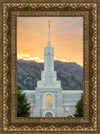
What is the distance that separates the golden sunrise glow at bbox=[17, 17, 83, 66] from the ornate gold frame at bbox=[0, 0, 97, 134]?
12 cm

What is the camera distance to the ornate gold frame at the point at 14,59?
4.17 meters

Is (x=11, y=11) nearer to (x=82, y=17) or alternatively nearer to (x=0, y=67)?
(x=0, y=67)

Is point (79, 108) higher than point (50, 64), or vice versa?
point (50, 64)

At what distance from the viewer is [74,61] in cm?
430

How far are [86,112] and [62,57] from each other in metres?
1.47

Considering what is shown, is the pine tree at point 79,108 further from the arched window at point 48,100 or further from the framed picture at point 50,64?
the arched window at point 48,100

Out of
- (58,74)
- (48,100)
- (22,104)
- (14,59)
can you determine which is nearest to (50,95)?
(48,100)

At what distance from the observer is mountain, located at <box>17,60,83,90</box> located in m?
4.28

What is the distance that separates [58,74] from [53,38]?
2.98 ft

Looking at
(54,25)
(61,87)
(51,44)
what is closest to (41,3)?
(54,25)

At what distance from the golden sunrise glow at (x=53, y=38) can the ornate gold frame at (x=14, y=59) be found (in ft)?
0.40

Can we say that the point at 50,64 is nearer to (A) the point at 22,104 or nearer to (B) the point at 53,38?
(B) the point at 53,38

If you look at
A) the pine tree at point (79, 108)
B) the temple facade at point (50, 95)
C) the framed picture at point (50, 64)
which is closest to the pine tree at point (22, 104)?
the framed picture at point (50, 64)

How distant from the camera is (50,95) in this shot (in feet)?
14.2
